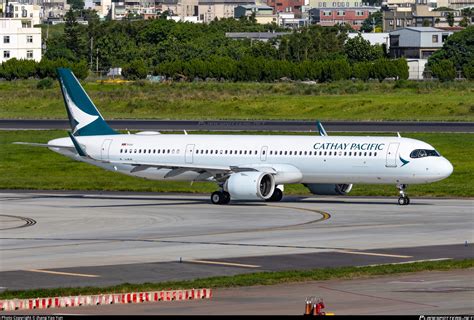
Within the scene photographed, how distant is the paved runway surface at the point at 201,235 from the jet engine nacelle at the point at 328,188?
569 mm

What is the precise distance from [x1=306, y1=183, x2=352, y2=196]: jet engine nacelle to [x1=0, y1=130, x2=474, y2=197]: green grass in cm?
387

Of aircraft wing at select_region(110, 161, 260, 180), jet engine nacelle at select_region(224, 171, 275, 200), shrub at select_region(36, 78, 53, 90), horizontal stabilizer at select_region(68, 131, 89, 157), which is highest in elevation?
shrub at select_region(36, 78, 53, 90)

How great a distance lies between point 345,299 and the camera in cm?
3306

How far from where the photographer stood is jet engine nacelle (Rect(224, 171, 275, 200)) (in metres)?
63.7

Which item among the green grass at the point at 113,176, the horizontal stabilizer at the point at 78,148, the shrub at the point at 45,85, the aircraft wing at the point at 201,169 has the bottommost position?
the green grass at the point at 113,176

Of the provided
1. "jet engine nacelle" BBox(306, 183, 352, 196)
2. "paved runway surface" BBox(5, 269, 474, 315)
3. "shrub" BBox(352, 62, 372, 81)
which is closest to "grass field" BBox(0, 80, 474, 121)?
"shrub" BBox(352, 62, 372, 81)

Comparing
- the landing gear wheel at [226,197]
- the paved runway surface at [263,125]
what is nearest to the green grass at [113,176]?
the paved runway surface at [263,125]

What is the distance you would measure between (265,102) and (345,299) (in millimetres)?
103306

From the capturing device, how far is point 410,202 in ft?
217

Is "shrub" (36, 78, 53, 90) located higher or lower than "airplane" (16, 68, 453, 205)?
higher

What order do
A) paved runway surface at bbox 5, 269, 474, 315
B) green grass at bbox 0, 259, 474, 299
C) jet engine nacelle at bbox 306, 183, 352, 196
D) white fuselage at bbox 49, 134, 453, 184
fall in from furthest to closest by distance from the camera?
jet engine nacelle at bbox 306, 183, 352, 196, white fuselage at bbox 49, 134, 453, 184, green grass at bbox 0, 259, 474, 299, paved runway surface at bbox 5, 269, 474, 315

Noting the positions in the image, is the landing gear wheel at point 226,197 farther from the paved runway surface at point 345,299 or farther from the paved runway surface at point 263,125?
the paved runway surface at point 263,125

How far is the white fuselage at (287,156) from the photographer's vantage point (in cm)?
6338

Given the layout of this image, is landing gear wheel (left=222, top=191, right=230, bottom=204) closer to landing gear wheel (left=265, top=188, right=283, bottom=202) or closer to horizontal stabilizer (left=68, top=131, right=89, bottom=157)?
landing gear wheel (left=265, top=188, right=283, bottom=202)
